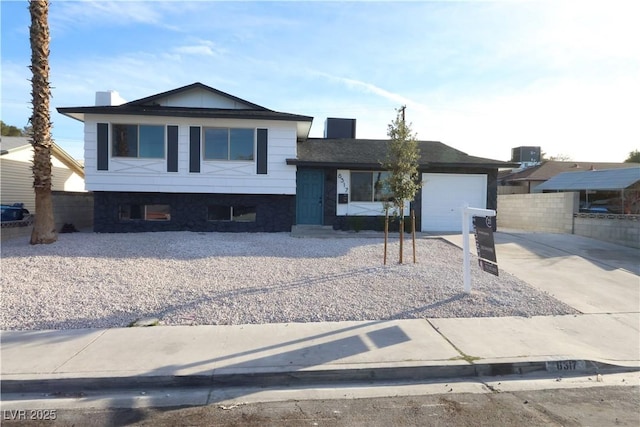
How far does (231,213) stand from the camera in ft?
49.3

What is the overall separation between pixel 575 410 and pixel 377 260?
6.11 meters

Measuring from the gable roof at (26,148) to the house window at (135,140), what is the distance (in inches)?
292

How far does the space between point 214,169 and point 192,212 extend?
69.1 inches

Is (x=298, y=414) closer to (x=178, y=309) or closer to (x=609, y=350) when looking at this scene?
(x=178, y=309)

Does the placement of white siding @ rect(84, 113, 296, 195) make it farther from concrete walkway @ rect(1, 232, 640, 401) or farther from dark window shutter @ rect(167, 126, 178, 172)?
concrete walkway @ rect(1, 232, 640, 401)

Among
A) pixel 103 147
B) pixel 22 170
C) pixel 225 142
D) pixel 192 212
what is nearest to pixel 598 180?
pixel 225 142

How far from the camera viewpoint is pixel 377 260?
988 cm

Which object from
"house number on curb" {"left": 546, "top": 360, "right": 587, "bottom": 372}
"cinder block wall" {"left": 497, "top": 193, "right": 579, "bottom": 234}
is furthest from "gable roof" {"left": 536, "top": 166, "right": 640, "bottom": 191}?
"house number on curb" {"left": 546, "top": 360, "right": 587, "bottom": 372}

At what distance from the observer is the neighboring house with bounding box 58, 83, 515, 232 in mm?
14273

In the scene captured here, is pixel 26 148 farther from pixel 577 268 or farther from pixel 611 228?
pixel 611 228

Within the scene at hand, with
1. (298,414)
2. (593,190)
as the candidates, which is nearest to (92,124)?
(298,414)

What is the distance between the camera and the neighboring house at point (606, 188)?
15641 mm

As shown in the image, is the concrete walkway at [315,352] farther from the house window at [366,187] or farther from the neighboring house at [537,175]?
the neighboring house at [537,175]

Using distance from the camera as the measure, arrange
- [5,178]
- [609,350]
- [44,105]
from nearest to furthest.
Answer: [609,350]
[44,105]
[5,178]
